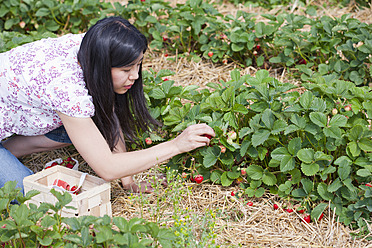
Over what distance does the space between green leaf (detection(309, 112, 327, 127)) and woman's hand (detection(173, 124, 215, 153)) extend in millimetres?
480

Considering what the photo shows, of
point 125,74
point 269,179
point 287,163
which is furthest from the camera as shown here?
point 269,179

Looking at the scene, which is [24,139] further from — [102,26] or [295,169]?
[295,169]

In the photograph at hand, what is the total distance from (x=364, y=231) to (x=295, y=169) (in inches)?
16.6

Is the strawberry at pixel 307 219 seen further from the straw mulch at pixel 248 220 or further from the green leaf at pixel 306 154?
the green leaf at pixel 306 154

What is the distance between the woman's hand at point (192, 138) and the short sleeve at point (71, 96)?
430 mm

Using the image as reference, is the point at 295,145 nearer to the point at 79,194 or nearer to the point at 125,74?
the point at 125,74

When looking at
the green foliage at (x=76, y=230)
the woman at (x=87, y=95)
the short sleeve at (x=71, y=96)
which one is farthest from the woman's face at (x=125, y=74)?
the green foliage at (x=76, y=230)

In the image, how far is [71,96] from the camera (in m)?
2.02

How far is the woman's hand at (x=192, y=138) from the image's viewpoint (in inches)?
84.4

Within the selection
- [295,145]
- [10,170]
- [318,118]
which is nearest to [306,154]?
[295,145]

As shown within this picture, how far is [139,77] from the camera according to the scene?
226 centimetres

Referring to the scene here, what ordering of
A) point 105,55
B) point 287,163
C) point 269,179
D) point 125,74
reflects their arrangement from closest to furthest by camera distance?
point 105,55 < point 125,74 < point 287,163 < point 269,179

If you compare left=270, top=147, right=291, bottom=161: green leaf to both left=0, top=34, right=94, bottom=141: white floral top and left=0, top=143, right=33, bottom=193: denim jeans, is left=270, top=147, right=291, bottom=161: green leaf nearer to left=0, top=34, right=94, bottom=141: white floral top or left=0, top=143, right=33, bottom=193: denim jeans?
left=0, top=34, right=94, bottom=141: white floral top

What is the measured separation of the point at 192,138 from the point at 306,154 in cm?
54
